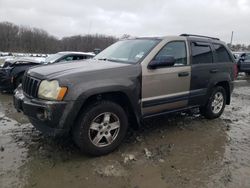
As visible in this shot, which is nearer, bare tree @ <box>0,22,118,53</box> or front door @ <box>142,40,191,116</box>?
front door @ <box>142,40,191,116</box>

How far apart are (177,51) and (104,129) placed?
2150 millimetres

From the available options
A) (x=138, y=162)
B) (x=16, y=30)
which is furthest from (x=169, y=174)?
(x=16, y=30)

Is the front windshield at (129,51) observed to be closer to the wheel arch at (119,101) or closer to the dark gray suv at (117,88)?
the dark gray suv at (117,88)

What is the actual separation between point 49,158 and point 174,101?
2414mm

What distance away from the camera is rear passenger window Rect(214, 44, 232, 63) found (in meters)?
→ 5.91

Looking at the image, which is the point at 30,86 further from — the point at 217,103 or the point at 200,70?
the point at 217,103

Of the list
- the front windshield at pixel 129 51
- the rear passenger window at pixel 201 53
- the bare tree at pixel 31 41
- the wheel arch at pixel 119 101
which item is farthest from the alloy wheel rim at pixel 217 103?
the bare tree at pixel 31 41

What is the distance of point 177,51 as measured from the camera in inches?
197

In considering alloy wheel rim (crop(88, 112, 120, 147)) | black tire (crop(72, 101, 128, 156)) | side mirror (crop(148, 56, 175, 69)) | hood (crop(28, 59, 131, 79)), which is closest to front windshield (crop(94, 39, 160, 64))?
side mirror (crop(148, 56, 175, 69))

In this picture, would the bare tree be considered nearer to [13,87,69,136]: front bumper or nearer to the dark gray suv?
the dark gray suv

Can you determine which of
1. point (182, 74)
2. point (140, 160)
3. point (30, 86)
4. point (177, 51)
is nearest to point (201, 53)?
point (177, 51)

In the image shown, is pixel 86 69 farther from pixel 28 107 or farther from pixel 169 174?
pixel 169 174

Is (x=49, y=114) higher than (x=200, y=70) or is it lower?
lower

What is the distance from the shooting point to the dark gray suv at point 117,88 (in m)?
3.57
